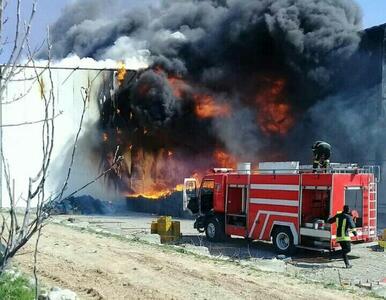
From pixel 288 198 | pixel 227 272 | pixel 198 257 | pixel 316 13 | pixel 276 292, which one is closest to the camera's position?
pixel 276 292

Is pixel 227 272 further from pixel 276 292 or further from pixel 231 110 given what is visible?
pixel 231 110

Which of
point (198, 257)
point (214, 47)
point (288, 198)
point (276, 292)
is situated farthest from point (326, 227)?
point (214, 47)

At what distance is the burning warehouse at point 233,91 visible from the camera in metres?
27.3

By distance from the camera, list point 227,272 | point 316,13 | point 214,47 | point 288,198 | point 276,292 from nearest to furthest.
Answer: point 276,292, point 227,272, point 288,198, point 316,13, point 214,47

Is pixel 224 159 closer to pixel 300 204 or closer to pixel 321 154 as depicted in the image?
pixel 321 154

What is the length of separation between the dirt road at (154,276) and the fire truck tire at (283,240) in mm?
Result: 3227

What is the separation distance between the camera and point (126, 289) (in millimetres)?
8641

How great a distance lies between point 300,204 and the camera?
1412cm

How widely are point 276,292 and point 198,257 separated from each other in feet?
12.2

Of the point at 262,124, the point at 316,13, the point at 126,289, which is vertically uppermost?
the point at 316,13

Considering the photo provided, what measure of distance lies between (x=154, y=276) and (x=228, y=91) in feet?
78.7

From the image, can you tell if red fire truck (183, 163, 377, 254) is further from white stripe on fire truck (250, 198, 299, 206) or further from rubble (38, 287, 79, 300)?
rubble (38, 287, 79, 300)

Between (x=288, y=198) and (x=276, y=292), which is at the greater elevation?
(x=288, y=198)

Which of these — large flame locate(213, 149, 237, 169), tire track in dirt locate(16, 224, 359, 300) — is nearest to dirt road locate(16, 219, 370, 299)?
tire track in dirt locate(16, 224, 359, 300)
